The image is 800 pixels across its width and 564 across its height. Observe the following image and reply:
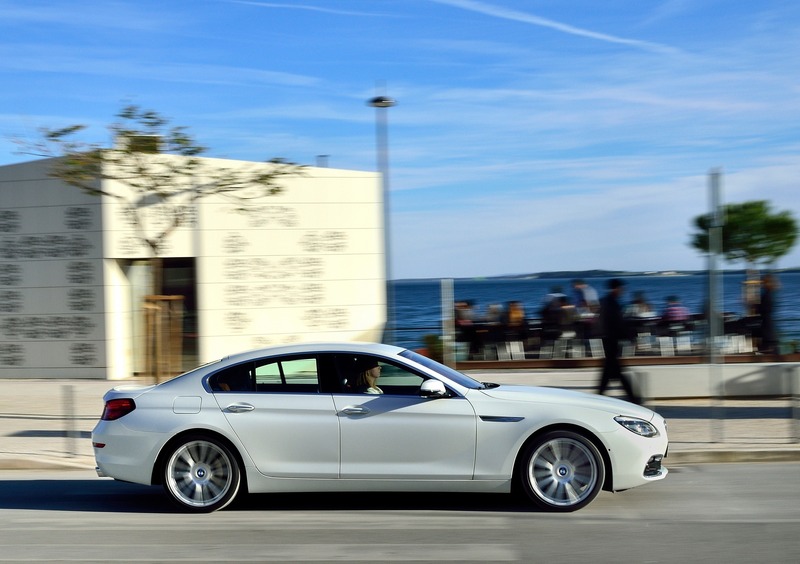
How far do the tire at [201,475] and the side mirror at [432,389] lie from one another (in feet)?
5.30

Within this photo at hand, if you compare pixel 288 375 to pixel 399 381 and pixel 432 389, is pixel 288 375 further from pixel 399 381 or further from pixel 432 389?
pixel 432 389

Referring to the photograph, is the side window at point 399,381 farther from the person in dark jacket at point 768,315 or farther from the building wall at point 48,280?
the building wall at point 48,280

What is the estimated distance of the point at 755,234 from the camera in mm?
31078

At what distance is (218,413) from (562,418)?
274 cm

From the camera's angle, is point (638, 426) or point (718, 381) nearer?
point (638, 426)

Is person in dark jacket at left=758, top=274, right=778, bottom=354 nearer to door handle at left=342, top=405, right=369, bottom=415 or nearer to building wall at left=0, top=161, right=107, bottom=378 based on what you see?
door handle at left=342, top=405, right=369, bottom=415

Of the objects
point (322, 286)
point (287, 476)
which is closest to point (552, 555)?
point (287, 476)

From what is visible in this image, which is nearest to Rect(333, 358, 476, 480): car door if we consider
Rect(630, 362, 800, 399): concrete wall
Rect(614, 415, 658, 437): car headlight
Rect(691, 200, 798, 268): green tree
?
Rect(614, 415, 658, 437): car headlight

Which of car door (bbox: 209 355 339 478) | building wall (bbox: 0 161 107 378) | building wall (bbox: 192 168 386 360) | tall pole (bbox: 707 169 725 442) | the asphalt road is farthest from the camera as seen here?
building wall (bbox: 192 168 386 360)

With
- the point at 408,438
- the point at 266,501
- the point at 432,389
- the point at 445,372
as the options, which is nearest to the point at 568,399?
the point at 445,372

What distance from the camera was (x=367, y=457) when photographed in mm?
7352

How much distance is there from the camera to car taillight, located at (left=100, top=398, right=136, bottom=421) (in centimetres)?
763

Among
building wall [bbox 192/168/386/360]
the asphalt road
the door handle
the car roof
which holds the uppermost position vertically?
building wall [bbox 192/168/386/360]

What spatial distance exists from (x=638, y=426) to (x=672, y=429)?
409 cm
